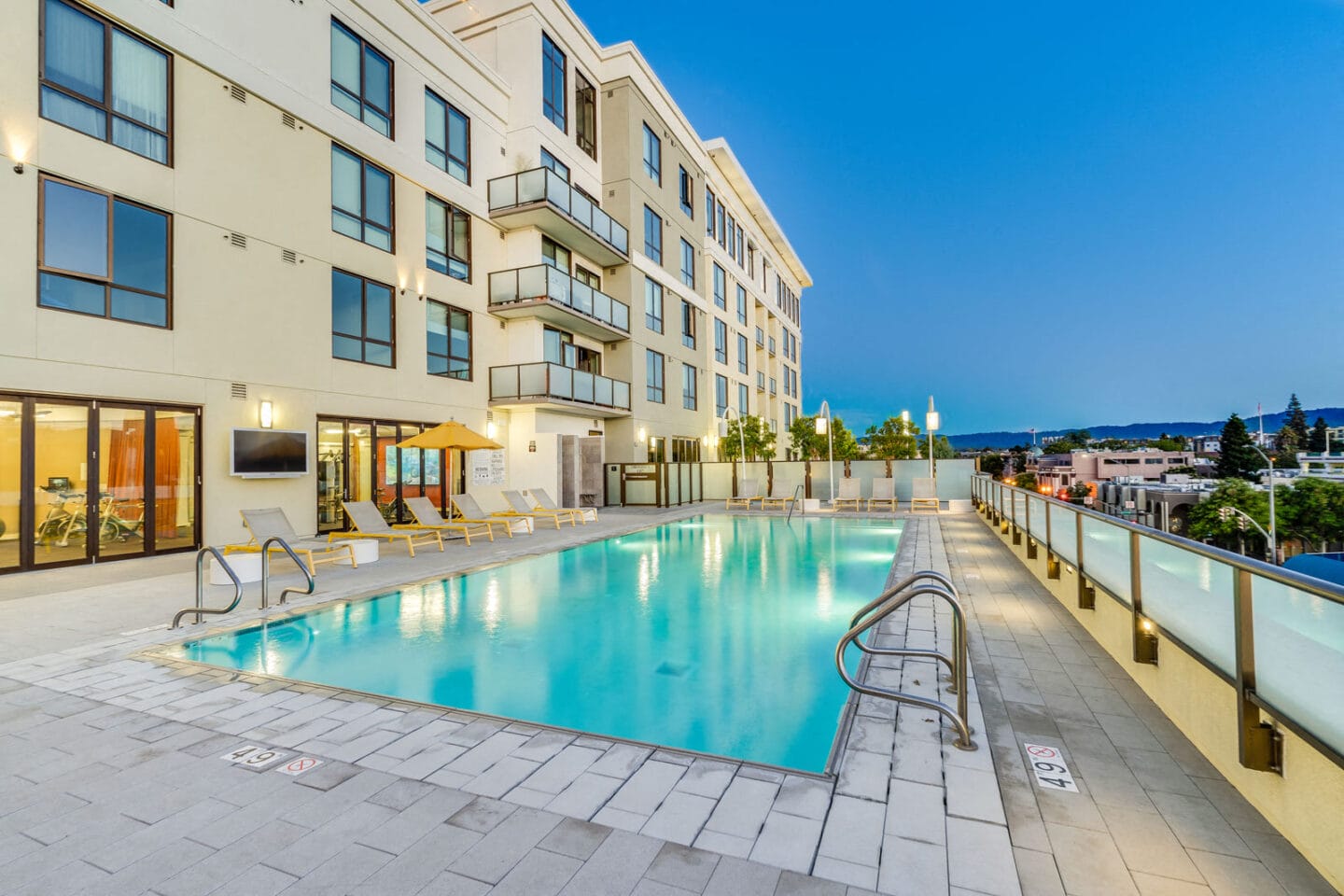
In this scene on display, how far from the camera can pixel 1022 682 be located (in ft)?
12.5

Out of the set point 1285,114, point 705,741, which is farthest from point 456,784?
point 1285,114

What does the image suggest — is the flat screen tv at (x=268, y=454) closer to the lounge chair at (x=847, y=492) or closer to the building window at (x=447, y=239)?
the building window at (x=447, y=239)

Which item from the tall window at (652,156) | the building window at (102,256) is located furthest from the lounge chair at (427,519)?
the tall window at (652,156)

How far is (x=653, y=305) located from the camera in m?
20.4

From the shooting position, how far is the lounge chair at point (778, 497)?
17.3 metres

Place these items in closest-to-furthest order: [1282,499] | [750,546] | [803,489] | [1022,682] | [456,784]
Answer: [456,784], [1022,682], [750,546], [803,489], [1282,499]

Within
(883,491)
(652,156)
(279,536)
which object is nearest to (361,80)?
(279,536)

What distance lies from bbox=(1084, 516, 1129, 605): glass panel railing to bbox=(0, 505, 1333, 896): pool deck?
0.59 meters

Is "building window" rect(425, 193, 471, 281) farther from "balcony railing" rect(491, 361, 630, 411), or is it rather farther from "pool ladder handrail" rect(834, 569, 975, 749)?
"pool ladder handrail" rect(834, 569, 975, 749)

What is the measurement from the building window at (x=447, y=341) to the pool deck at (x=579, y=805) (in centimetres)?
1003

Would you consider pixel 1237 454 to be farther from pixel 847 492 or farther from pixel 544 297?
pixel 544 297

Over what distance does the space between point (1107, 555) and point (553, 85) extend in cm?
1727

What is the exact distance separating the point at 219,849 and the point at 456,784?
824 millimetres

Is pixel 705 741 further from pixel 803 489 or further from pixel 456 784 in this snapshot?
pixel 803 489
